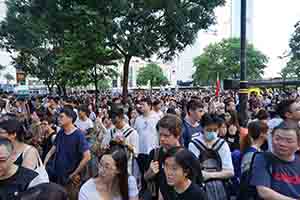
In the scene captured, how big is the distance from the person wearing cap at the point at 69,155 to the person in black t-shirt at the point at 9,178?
1.87 m

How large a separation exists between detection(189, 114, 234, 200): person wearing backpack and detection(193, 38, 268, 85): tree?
1821 inches

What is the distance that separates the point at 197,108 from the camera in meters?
5.28

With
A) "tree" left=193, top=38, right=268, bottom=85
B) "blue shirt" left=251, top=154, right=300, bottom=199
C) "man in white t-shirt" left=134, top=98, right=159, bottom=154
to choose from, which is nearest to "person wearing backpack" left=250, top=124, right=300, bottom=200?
"blue shirt" left=251, top=154, right=300, bottom=199

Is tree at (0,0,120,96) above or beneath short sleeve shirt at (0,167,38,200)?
above

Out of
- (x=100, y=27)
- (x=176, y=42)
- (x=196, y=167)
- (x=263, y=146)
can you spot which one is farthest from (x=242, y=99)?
(x=176, y=42)

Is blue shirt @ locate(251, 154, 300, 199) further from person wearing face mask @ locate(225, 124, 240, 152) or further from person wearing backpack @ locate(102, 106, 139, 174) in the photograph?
person wearing backpack @ locate(102, 106, 139, 174)

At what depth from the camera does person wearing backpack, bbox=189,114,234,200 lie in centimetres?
360

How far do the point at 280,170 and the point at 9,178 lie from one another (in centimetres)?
201

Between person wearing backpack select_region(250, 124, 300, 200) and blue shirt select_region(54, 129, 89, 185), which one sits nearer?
person wearing backpack select_region(250, 124, 300, 200)

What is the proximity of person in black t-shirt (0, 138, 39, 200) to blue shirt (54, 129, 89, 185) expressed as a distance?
1.90 metres

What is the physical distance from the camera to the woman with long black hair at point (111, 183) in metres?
3.10

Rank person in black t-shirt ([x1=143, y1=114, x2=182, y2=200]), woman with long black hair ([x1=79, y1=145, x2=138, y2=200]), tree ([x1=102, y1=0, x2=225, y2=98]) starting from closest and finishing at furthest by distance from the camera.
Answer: woman with long black hair ([x1=79, y1=145, x2=138, y2=200]), person in black t-shirt ([x1=143, y1=114, x2=182, y2=200]), tree ([x1=102, y1=0, x2=225, y2=98])

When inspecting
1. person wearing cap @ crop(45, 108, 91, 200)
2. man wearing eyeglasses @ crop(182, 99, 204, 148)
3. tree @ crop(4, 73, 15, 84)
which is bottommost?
person wearing cap @ crop(45, 108, 91, 200)

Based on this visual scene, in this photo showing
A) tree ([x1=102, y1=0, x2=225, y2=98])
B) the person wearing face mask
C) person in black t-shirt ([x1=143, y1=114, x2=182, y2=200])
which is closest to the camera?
person in black t-shirt ([x1=143, y1=114, x2=182, y2=200])
